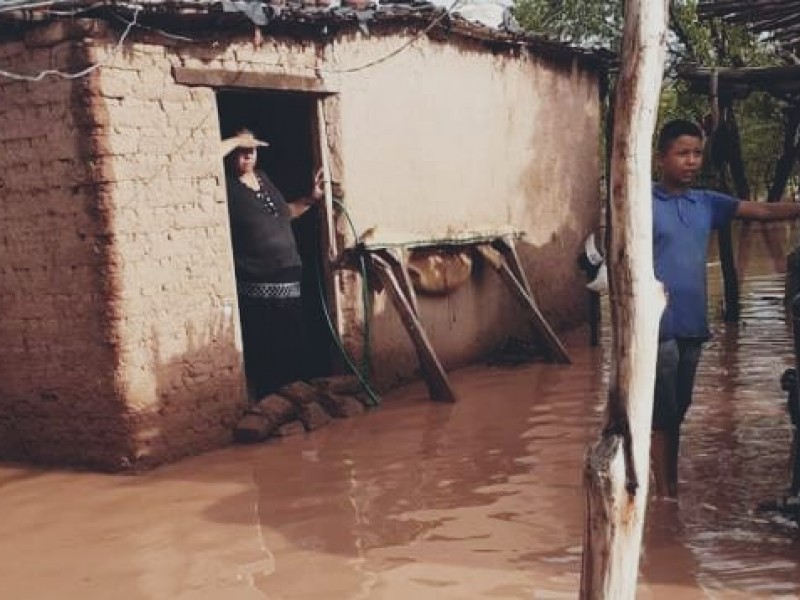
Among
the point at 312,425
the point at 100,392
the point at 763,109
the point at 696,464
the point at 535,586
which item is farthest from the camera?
the point at 763,109

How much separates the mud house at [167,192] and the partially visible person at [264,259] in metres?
0.31

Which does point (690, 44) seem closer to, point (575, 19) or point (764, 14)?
point (575, 19)

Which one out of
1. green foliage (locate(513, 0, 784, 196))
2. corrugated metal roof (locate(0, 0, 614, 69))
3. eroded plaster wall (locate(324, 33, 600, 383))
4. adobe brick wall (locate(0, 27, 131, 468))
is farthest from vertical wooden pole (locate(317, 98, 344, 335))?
green foliage (locate(513, 0, 784, 196))

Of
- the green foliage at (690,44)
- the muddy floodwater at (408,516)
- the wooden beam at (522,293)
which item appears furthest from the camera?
the green foliage at (690,44)

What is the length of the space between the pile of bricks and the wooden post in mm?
3828

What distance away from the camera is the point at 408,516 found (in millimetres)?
4969

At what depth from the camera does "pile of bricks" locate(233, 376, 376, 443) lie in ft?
21.4

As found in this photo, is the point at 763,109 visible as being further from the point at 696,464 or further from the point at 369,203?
the point at 696,464

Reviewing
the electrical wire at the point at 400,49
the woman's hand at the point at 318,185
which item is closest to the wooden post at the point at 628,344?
the woman's hand at the point at 318,185

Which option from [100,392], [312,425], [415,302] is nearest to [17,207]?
[100,392]

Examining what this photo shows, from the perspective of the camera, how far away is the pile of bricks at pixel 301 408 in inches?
257

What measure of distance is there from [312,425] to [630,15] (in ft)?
14.4

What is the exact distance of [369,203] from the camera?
7.69 m

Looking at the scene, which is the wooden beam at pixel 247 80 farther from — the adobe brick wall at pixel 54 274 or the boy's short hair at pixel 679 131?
the boy's short hair at pixel 679 131
